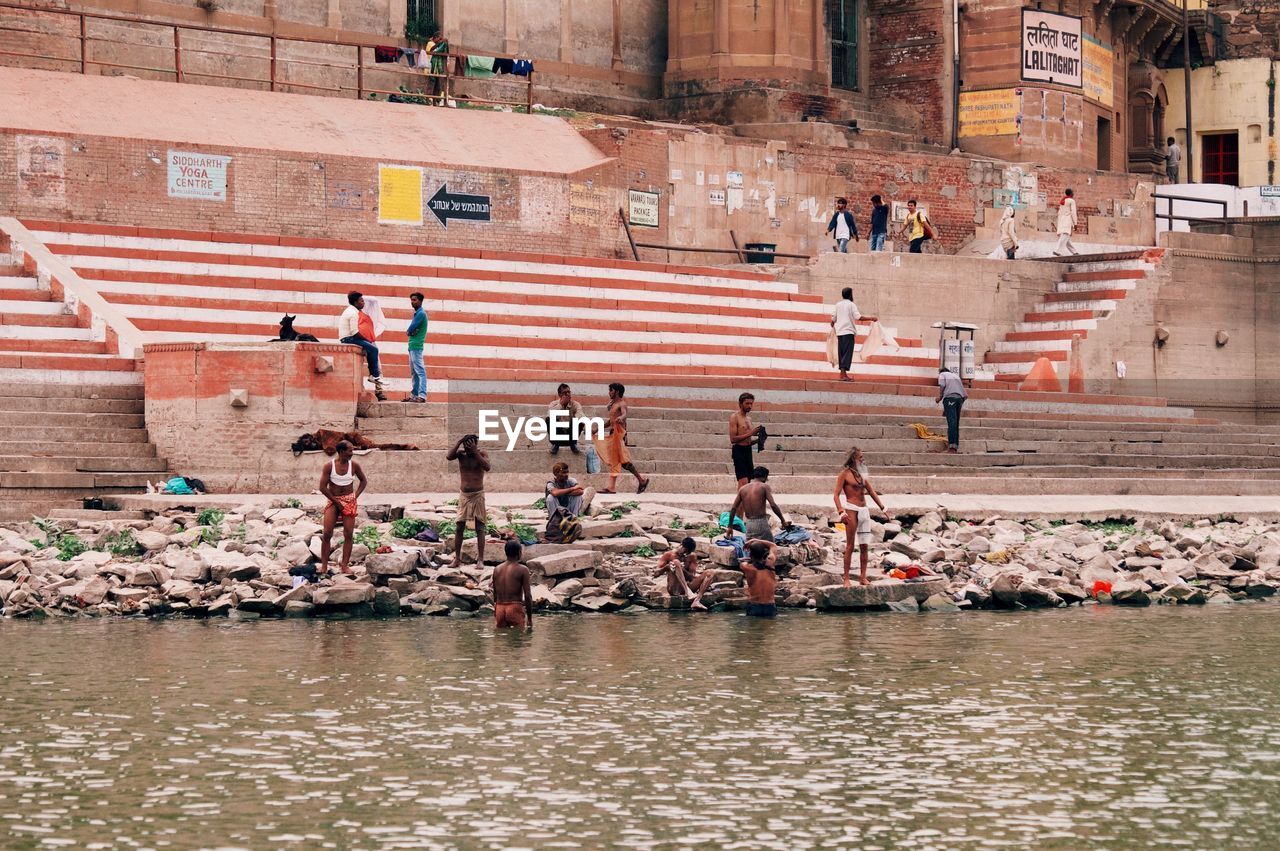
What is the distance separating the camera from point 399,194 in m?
28.2

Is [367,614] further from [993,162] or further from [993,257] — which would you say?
[993,162]

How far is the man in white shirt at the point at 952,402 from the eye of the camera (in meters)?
23.5

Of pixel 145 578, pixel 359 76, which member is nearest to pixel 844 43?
A: pixel 359 76

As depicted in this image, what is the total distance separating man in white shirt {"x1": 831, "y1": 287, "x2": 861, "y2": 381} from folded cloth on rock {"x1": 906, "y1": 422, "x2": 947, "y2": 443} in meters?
1.77

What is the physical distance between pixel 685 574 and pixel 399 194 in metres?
12.0

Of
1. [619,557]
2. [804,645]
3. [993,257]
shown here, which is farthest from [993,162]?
[804,645]

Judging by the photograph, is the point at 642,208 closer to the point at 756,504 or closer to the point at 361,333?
the point at 361,333

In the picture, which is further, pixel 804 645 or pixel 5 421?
pixel 5 421

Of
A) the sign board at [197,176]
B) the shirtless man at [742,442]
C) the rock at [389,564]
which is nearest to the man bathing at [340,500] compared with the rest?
the rock at [389,564]

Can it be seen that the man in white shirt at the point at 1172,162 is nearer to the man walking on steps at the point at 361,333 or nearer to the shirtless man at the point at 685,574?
the man walking on steps at the point at 361,333

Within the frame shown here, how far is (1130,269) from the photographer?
32.4 metres

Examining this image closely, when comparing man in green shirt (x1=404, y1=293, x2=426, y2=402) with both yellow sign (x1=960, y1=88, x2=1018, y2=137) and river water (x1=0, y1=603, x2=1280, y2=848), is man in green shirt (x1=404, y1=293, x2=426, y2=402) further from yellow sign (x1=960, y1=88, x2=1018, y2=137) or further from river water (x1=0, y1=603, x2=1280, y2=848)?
yellow sign (x1=960, y1=88, x2=1018, y2=137)

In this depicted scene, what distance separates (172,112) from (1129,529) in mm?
13477

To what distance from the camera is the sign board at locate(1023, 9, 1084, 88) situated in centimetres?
3753
